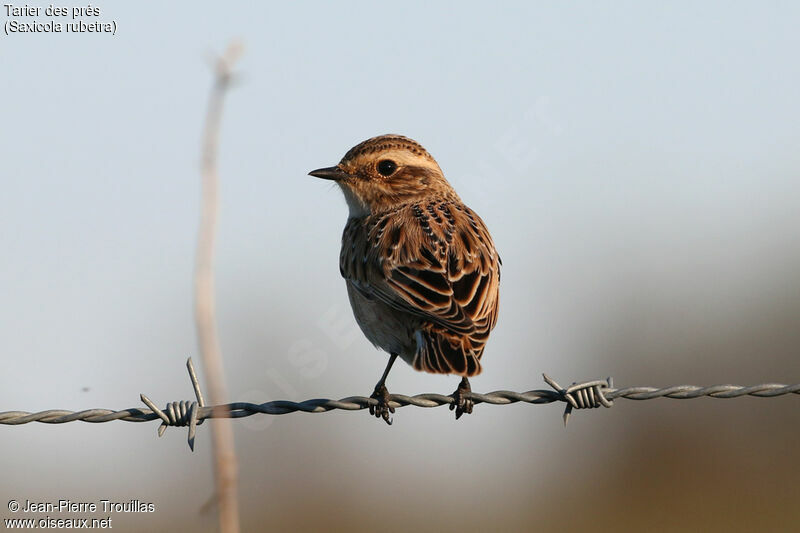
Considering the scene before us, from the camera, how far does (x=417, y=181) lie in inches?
398

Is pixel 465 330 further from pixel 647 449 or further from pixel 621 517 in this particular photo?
pixel 647 449

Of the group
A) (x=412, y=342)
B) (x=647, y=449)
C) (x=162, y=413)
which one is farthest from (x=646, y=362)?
(x=162, y=413)

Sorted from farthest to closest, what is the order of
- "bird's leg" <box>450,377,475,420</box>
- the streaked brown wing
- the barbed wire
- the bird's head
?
the bird's head, "bird's leg" <box>450,377,475,420</box>, the streaked brown wing, the barbed wire

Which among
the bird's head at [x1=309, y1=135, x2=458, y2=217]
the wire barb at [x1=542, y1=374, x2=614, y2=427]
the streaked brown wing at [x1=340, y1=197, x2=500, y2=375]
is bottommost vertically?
the wire barb at [x1=542, y1=374, x2=614, y2=427]

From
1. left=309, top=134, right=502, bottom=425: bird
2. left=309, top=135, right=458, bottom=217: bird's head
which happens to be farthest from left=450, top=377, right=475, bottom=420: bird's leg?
left=309, top=135, right=458, bottom=217: bird's head

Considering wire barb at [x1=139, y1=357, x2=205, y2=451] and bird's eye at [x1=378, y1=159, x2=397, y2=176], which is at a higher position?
bird's eye at [x1=378, y1=159, x2=397, y2=176]

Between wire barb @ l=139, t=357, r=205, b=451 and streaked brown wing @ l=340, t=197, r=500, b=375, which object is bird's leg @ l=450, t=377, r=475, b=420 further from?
wire barb @ l=139, t=357, r=205, b=451

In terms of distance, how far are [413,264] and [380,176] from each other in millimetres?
2000

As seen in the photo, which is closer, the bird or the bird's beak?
the bird

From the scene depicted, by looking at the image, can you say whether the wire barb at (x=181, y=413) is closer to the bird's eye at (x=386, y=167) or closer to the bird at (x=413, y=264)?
the bird at (x=413, y=264)

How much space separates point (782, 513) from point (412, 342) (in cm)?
1260

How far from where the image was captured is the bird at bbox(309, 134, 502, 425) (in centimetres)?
758

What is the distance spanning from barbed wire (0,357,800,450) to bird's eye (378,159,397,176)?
3.59 meters

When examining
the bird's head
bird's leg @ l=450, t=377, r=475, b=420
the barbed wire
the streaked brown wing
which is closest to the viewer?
the barbed wire
